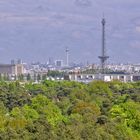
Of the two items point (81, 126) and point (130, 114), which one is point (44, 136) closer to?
point (81, 126)

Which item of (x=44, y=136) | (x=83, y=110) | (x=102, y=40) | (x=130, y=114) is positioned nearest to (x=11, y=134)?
(x=44, y=136)

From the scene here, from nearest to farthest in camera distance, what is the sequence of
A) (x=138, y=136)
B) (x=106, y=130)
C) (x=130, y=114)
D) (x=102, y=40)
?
(x=106, y=130)
(x=138, y=136)
(x=130, y=114)
(x=102, y=40)

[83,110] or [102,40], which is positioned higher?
[102,40]

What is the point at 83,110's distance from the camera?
4422cm

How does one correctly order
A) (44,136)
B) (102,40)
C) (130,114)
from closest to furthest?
1. (44,136)
2. (130,114)
3. (102,40)

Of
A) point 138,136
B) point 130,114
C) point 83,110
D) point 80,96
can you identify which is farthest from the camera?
point 80,96

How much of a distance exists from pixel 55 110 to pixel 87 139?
53.7 feet

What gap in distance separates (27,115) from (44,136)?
47.0ft

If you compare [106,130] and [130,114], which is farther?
[130,114]

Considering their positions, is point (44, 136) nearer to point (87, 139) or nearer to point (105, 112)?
point (87, 139)

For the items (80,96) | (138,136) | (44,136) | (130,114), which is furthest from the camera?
(80,96)

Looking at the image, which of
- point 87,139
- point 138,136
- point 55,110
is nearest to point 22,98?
point 55,110

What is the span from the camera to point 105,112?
4503 cm

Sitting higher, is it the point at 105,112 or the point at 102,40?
the point at 102,40
